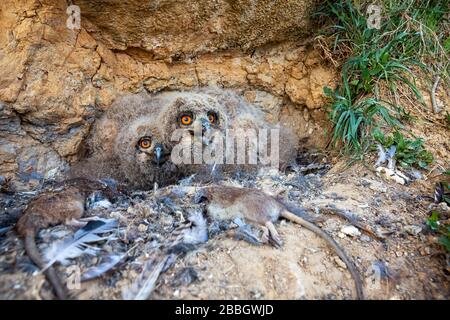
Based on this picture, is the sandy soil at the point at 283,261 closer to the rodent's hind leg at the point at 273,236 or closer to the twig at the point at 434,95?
the rodent's hind leg at the point at 273,236

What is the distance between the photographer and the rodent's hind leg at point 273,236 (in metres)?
2.37

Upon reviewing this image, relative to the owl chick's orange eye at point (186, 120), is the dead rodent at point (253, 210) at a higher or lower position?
lower

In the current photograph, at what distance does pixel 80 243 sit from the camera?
231cm

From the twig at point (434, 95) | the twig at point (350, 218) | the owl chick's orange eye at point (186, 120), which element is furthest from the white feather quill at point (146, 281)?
the twig at point (434, 95)

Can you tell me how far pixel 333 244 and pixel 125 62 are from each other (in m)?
2.97

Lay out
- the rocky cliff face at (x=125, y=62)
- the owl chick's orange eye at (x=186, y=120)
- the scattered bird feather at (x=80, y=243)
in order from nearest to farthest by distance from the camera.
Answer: the scattered bird feather at (x=80, y=243) < the rocky cliff face at (x=125, y=62) < the owl chick's orange eye at (x=186, y=120)

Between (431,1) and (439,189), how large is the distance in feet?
7.56

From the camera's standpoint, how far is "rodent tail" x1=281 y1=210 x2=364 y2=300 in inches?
83.1

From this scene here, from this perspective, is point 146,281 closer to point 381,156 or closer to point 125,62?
point 381,156

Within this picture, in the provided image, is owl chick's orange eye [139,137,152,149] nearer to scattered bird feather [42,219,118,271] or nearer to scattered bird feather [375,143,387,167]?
scattered bird feather [42,219,118,271]

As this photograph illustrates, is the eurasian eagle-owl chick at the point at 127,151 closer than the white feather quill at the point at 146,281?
No

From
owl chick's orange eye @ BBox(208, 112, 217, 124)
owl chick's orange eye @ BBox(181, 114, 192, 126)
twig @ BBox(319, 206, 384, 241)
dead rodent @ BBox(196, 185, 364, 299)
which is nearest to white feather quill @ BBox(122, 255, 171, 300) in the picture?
dead rodent @ BBox(196, 185, 364, 299)

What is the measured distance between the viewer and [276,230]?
2488 millimetres
